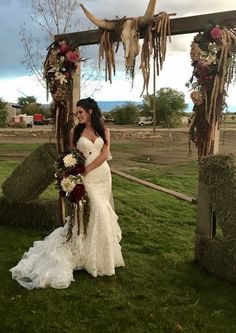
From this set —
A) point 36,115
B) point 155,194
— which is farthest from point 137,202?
point 36,115

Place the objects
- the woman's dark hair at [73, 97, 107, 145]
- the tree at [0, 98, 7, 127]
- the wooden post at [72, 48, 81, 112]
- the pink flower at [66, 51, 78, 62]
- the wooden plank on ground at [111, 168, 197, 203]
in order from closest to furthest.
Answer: the woman's dark hair at [73, 97, 107, 145] < the pink flower at [66, 51, 78, 62] < the wooden post at [72, 48, 81, 112] < the wooden plank on ground at [111, 168, 197, 203] < the tree at [0, 98, 7, 127]

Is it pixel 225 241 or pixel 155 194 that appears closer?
pixel 225 241

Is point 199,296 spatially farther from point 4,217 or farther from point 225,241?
point 4,217

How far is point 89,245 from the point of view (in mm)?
5480

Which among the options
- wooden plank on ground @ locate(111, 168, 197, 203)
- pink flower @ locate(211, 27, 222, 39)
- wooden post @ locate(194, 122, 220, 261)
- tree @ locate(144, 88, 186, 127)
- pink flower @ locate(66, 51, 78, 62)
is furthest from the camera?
tree @ locate(144, 88, 186, 127)

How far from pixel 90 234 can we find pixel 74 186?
61cm

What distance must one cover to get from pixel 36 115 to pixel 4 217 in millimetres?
35458

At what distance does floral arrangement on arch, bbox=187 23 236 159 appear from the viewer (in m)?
5.14

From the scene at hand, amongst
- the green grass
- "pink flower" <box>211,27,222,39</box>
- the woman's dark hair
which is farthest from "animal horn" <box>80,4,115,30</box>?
the green grass

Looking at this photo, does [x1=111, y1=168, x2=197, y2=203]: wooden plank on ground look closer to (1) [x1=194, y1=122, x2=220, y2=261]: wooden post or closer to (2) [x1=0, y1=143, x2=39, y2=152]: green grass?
(1) [x1=194, y1=122, x2=220, y2=261]: wooden post

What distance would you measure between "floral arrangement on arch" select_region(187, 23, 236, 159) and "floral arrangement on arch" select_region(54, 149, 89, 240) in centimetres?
143

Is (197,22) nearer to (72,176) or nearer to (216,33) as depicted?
(216,33)

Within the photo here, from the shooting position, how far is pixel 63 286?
→ 16.6 feet

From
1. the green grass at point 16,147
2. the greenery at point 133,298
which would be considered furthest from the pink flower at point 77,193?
the green grass at point 16,147
